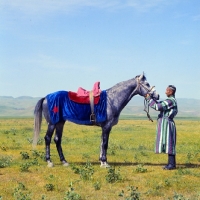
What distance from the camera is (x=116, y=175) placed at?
1084 cm

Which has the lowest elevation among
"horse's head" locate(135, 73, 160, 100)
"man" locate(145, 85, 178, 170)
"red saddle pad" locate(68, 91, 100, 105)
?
"man" locate(145, 85, 178, 170)

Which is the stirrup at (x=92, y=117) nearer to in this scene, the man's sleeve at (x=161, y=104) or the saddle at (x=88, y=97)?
the saddle at (x=88, y=97)

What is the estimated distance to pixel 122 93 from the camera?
13.3 meters

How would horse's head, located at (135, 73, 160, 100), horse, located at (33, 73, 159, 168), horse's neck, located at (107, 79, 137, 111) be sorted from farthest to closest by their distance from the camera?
horse's neck, located at (107, 79, 137, 111) → horse, located at (33, 73, 159, 168) → horse's head, located at (135, 73, 160, 100)

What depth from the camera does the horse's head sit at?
42.2ft

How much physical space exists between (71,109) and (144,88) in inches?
111

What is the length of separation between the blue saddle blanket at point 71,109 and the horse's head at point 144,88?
52.5 inches

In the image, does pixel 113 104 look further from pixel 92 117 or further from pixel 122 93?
pixel 92 117

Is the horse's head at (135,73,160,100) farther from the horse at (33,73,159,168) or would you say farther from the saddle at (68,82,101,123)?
the saddle at (68,82,101,123)

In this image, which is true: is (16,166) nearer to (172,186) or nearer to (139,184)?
(139,184)

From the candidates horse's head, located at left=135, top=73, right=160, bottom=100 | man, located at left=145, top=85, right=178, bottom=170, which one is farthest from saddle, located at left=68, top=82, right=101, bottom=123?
man, located at left=145, top=85, right=178, bottom=170

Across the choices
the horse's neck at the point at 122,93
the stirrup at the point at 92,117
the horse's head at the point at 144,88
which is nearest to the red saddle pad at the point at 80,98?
the stirrup at the point at 92,117

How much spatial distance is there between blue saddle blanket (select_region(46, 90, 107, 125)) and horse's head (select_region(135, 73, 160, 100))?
1.33 meters

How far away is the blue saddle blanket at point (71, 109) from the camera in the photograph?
42.7ft
